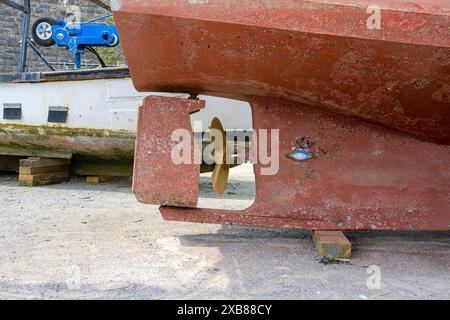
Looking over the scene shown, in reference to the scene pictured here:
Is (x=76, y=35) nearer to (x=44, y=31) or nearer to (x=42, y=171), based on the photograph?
(x=44, y=31)

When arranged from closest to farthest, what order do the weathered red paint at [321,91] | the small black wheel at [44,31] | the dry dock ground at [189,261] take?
the dry dock ground at [189,261]
the weathered red paint at [321,91]
the small black wheel at [44,31]

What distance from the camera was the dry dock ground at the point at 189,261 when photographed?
2.05 metres

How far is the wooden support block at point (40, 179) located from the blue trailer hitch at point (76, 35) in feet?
3.77

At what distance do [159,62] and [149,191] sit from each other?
2.10 feet

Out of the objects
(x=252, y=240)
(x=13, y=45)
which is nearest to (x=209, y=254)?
(x=252, y=240)

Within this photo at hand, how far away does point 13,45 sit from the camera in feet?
40.6

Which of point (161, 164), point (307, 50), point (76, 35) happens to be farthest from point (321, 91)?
point (76, 35)

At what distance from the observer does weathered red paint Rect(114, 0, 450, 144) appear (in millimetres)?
2148

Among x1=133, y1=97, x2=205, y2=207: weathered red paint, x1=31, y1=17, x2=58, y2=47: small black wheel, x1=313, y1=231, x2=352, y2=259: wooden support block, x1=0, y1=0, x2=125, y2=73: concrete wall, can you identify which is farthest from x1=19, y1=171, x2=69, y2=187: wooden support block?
x1=0, y1=0, x2=125, y2=73: concrete wall

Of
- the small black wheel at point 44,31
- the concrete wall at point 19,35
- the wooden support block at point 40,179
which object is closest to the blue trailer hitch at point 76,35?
the small black wheel at point 44,31

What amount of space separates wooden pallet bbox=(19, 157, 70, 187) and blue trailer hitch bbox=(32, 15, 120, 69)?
103 centimetres

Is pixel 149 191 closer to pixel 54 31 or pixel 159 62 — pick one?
pixel 159 62

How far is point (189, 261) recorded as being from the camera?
8.13 feet

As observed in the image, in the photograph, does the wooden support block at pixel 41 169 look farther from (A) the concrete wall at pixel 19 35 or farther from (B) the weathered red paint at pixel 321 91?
(A) the concrete wall at pixel 19 35
